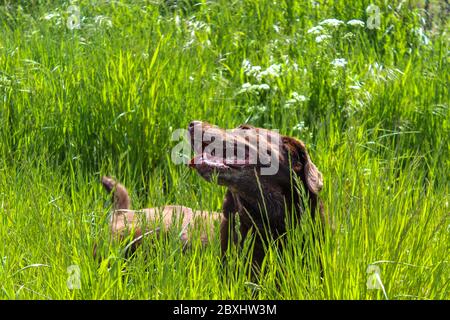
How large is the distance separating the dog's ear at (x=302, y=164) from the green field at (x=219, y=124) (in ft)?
0.35

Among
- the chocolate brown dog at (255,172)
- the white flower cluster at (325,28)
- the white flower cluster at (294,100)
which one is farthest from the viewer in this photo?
the white flower cluster at (325,28)

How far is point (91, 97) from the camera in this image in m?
5.96

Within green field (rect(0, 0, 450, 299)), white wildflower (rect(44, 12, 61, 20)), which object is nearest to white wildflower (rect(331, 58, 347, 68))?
green field (rect(0, 0, 450, 299))

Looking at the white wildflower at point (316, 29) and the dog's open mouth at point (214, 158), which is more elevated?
the white wildflower at point (316, 29)

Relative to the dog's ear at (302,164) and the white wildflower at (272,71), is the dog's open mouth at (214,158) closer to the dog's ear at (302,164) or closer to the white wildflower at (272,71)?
the dog's ear at (302,164)

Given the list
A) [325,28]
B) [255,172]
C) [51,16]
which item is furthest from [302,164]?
[51,16]

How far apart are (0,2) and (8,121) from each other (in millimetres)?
3056

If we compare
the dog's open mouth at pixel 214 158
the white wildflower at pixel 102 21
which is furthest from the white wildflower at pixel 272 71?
the dog's open mouth at pixel 214 158

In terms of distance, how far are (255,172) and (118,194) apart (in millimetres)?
1096

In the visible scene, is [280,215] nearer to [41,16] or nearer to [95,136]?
[95,136]

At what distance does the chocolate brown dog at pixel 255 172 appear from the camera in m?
4.44

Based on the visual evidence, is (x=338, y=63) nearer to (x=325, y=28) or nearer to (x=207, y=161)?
(x=325, y=28)
